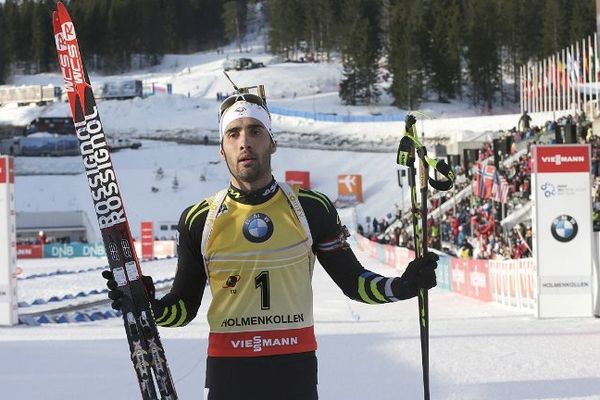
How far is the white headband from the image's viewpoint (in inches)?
162

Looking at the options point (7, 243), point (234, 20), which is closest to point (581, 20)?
point (234, 20)

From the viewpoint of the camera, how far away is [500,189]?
26047mm

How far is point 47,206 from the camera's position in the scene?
59.8 m

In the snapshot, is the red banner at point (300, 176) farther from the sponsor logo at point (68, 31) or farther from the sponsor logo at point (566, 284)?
the sponsor logo at point (68, 31)

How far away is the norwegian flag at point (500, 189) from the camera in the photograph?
25906mm

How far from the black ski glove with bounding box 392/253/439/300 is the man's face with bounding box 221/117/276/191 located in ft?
2.07

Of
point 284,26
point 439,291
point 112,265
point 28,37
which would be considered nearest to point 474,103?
point 284,26

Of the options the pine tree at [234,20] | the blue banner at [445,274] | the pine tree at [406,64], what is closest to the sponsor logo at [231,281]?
the blue banner at [445,274]

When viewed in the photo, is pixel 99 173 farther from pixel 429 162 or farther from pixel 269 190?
pixel 429 162

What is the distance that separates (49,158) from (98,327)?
55.1 metres

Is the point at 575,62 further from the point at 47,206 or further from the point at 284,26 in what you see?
the point at 284,26

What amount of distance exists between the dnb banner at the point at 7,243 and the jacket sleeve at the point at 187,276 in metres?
11.1

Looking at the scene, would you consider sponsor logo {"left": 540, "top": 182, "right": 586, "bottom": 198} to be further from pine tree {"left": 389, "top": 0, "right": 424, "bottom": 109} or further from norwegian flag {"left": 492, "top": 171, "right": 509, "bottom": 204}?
pine tree {"left": 389, "top": 0, "right": 424, "bottom": 109}

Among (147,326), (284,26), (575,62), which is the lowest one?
(147,326)
